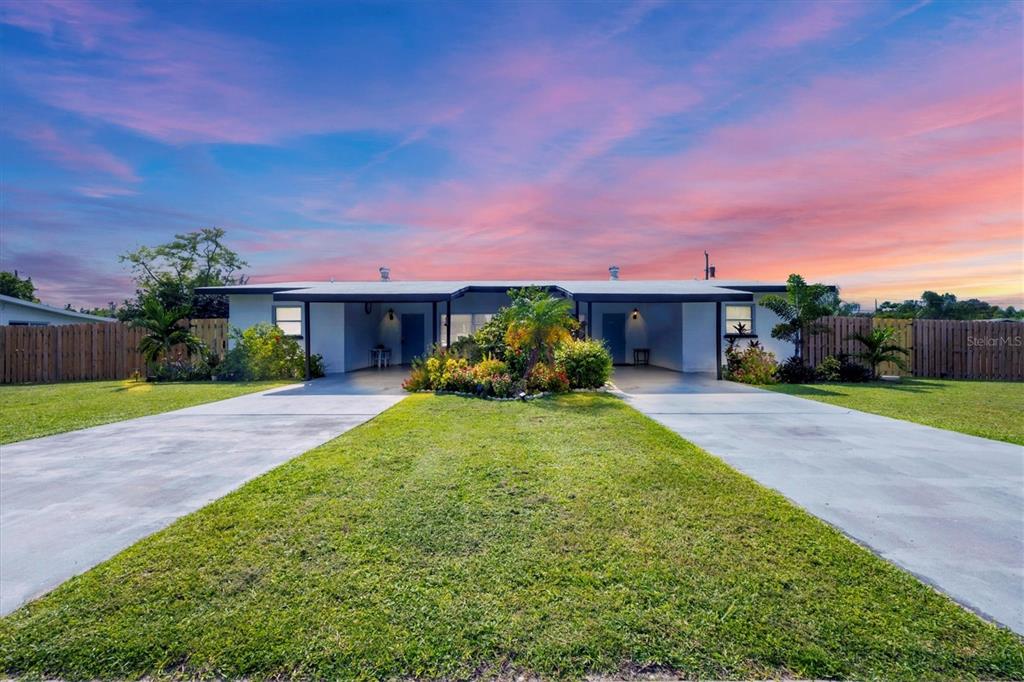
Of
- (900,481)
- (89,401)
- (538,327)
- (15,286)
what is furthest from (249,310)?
(15,286)

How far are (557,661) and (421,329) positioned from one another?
1544 centimetres

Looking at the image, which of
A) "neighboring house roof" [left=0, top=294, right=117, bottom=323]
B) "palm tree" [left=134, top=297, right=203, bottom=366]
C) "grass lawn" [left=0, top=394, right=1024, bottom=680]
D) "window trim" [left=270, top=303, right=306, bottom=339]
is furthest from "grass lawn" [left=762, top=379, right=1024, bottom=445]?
"neighboring house roof" [left=0, top=294, right=117, bottom=323]

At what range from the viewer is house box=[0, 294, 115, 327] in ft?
52.5

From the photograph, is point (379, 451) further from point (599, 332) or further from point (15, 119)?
point (15, 119)

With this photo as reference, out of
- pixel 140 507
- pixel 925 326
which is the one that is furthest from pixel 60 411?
pixel 925 326

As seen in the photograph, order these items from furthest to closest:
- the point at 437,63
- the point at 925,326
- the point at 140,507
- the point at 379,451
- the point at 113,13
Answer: the point at 925,326 → the point at 437,63 → the point at 113,13 → the point at 379,451 → the point at 140,507

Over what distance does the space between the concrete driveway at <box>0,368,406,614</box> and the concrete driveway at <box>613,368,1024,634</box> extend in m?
5.16

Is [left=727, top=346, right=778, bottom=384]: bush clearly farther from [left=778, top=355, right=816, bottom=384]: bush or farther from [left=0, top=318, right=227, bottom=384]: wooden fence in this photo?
[left=0, top=318, right=227, bottom=384]: wooden fence

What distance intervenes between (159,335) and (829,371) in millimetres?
19892

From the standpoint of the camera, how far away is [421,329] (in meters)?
16.7

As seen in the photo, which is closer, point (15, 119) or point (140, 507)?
point (140, 507)

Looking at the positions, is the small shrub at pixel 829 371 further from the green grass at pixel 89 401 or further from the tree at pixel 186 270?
the tree at pixel 186 270

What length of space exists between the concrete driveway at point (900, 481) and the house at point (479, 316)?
548 centimetres

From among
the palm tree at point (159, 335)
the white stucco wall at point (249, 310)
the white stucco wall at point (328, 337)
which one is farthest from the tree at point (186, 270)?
the white stucco wall at point (328, 337)
